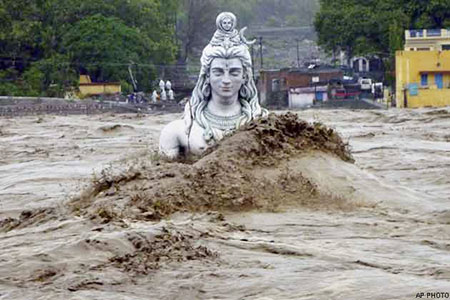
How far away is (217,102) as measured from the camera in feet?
44.8

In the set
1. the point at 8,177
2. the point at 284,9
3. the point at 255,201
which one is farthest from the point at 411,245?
the point at 284,9

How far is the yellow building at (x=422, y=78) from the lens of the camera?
5247cm

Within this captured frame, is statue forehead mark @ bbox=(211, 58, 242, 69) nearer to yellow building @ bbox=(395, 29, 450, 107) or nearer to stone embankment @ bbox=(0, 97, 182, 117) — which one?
stone embankment @ bbox=(0, 97, 182, 117)

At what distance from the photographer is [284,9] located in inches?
6083

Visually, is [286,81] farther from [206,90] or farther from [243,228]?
[243,228]

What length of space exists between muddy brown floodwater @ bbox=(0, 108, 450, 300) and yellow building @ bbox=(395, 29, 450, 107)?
37.2 meters

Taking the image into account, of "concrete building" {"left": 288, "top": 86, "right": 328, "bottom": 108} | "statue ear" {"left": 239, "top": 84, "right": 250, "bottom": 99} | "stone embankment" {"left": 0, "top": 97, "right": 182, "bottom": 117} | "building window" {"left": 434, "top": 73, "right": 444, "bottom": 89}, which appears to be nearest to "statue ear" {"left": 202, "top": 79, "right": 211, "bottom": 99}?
"statue ear" {"left": 239, "top": 84, "right": 250, "bottom": 99}

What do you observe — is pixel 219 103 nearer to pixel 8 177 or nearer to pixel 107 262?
pixel 8 177

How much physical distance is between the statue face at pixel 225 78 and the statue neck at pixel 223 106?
0.01 metres

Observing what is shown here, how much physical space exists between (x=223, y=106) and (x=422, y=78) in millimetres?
41705

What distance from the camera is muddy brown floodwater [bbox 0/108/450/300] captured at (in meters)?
7.70

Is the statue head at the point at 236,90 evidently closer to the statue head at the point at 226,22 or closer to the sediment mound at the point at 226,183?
the statue head at the point at 226,22

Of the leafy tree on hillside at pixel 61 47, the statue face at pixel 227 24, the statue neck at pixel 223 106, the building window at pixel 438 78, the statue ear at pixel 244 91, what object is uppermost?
the statue face at pixel 227 24

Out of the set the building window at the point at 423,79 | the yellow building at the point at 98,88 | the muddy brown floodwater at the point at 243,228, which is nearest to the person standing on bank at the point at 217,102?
the muddy brown floodwater at the point at 243,228
